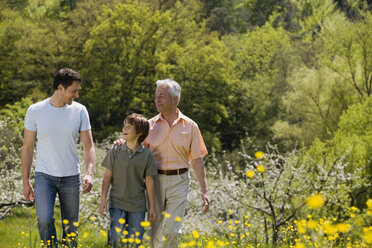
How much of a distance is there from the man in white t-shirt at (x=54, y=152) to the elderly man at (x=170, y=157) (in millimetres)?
669

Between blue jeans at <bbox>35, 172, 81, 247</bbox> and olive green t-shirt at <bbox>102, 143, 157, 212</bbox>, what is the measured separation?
0.31m

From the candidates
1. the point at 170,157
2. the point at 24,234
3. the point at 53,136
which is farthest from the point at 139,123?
the point at 24,234

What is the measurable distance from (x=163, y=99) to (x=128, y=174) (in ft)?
2.39

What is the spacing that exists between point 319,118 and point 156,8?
40.2 ft

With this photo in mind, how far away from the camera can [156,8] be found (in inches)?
1233

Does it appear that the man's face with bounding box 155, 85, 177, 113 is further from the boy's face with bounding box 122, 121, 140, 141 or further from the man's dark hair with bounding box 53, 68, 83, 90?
the man's dark hair with bounding box 53, 68, 83, 90

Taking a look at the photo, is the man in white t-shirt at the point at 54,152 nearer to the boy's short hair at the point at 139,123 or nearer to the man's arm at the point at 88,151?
the man's arm at the point at 88,151

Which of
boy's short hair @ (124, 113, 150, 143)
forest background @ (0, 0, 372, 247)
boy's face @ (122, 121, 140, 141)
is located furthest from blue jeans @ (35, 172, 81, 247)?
forest background @ (0, 0, 372, 247)

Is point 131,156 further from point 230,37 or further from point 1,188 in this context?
point 230,37

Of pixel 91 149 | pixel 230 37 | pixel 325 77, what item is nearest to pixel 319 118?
pixel 325 77

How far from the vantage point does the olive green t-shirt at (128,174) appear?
4.14 m

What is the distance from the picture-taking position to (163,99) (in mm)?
4379

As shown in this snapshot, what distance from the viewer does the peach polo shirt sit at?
4438 mm

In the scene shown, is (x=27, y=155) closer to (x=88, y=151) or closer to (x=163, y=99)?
(x=88, y=151)
